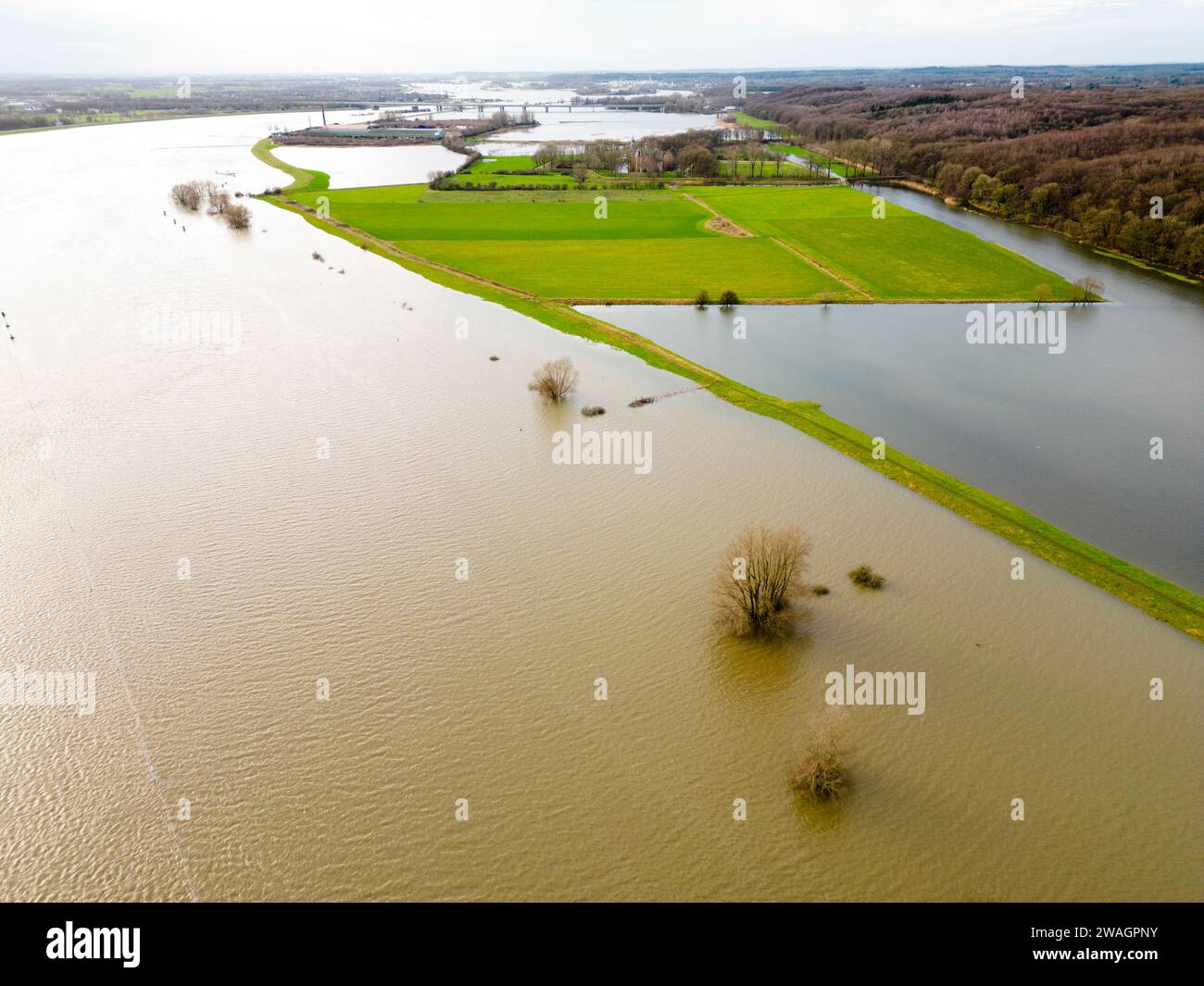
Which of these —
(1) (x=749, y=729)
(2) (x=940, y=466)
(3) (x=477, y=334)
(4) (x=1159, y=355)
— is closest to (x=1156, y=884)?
(1) (x=749, y=729)

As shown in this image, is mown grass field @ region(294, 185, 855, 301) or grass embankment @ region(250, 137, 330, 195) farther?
grass embankment @ region(250, 137, 330, 195)

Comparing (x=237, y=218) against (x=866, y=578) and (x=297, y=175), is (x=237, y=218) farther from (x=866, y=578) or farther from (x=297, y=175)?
(x=866, y=578)

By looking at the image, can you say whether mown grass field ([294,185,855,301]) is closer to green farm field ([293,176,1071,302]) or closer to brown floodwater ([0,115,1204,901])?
green farm field ([293,176,1071,302])

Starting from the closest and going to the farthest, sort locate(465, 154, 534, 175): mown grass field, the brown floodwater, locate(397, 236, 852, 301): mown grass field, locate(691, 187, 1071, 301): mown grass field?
the brown floodwater < locate(691, 187, 1071, 301): mown grass field < locate(397, 236, 852, 301): mown grass field < locate(465, 154, 534, 175): mown grass field

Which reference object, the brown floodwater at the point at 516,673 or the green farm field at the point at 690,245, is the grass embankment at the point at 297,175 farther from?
the brown floodwater at the point at 516,673

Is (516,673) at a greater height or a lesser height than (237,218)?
lesser

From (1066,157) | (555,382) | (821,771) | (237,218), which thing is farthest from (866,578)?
(1066,157)

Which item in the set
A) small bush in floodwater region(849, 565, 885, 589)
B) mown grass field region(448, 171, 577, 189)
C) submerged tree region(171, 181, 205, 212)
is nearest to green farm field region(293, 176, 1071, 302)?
mown grass field region(448, 171, 577, 189)
